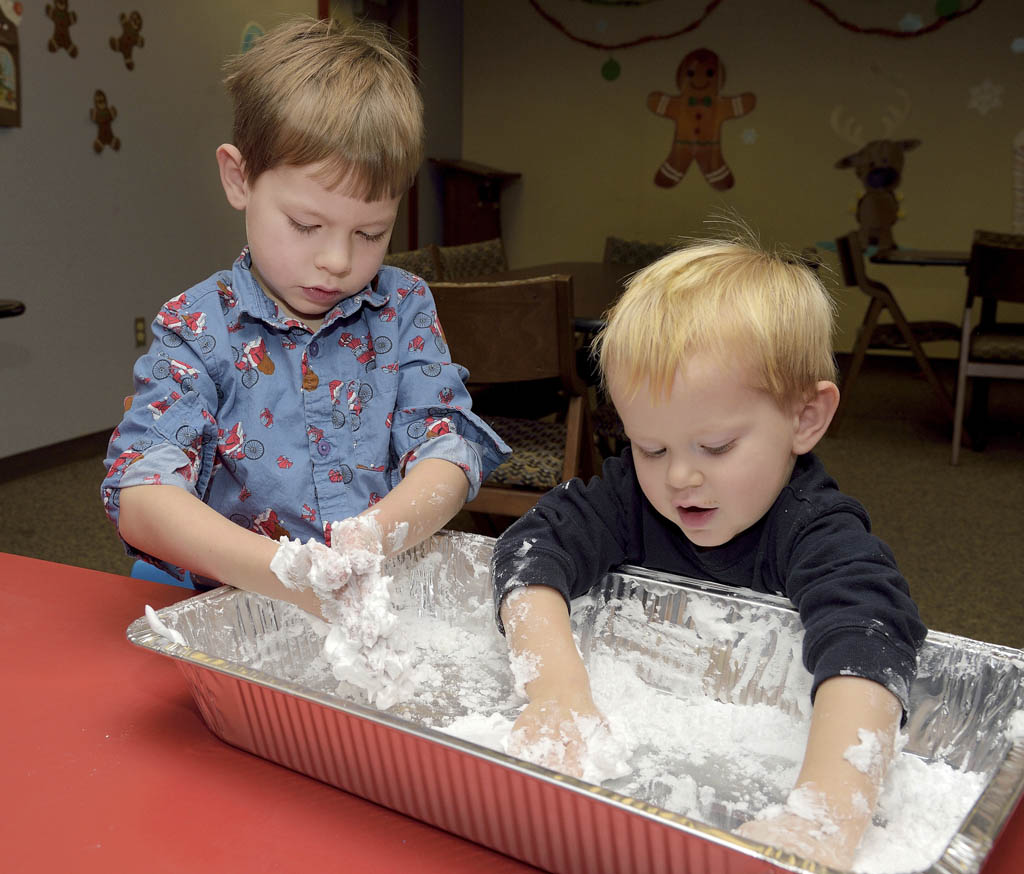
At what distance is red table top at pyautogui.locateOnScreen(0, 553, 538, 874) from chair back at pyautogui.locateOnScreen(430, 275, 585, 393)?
135 cm

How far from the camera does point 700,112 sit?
6.23m

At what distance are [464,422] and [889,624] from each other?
0.53 m

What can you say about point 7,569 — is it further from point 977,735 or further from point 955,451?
point 955,451

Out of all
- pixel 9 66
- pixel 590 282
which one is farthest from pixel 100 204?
pixel 590 282

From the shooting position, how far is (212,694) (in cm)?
61

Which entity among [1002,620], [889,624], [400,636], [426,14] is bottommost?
[1002,620]

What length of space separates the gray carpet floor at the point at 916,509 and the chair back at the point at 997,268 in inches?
28.6

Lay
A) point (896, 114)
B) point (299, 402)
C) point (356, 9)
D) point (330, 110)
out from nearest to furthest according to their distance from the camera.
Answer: point (330, 110) → point (299, 402) → point (356, 9) → point (896, 114)

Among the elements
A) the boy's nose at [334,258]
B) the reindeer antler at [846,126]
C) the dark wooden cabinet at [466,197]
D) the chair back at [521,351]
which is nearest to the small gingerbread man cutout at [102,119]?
the chair back at [521,351]

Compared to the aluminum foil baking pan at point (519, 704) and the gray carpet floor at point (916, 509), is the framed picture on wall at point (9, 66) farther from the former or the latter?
the aluminum foil baking pan at point (519, 704)

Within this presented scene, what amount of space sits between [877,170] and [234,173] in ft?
19.0

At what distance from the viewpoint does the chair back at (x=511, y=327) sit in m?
1.98

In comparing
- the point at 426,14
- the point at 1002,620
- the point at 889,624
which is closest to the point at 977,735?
the point at 889,624

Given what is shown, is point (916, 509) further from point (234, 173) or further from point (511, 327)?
point (234, 173)
